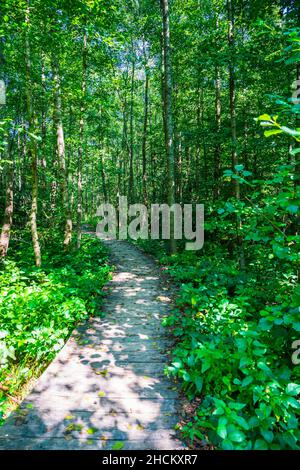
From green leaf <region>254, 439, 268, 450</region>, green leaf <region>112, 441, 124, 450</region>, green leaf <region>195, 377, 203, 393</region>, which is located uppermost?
green leaf <region>195, 377, 203, 393</region>

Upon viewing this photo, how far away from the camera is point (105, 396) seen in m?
3.50

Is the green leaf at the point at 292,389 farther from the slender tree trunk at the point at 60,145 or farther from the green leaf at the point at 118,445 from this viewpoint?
the slender tree trunk at the point at 60,145

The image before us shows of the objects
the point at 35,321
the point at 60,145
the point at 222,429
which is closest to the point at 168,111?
the point at 60,145

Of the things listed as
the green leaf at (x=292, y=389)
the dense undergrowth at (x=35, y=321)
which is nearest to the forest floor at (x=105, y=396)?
the dense undergrowth at (x=35, y=321)

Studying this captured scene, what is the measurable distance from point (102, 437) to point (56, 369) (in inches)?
59.5

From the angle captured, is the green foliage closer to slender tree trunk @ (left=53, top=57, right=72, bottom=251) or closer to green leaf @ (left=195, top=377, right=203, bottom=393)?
green leaf @ (left=195, top=377, right=203, bottom=393)

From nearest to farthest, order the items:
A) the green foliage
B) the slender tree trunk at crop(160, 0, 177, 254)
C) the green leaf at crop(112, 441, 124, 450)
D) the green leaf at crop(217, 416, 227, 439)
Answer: the green leaf at crop(217, 416, 227, 439) < the green foliage < the green leaf at crop(112, 441, 124, 450) < the slender tree trunk at crop(160, 0, 177, 254)

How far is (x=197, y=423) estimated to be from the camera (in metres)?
2.86

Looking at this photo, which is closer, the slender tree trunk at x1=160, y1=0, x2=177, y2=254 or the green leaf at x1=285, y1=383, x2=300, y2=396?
the green leaf at x1=285, y1=383, x2=300, y2=396

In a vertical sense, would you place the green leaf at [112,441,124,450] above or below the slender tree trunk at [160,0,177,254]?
below

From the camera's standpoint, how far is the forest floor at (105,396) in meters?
2.84

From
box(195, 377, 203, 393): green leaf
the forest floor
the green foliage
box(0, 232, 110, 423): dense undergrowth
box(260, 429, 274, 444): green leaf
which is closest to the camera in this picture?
box(260, 429, 274, 444): green leaf

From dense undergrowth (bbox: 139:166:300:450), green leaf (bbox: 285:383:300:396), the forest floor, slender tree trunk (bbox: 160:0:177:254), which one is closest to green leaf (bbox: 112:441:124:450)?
the forest floor

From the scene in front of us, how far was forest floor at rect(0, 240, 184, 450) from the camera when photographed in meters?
2.84
